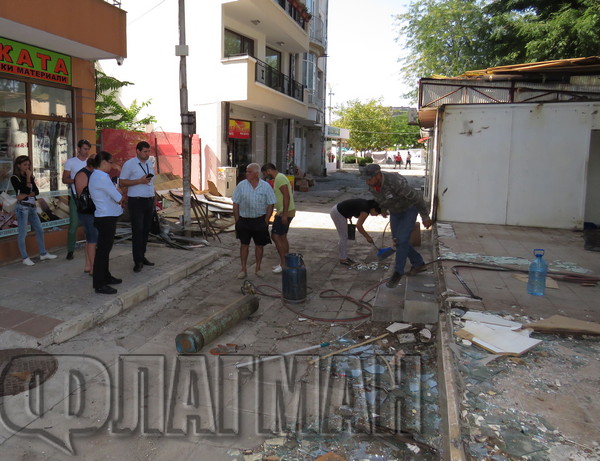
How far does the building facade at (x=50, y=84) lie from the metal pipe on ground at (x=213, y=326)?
4.01 meters

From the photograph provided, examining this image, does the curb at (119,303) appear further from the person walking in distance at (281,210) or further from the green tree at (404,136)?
the green tree at (404,136)

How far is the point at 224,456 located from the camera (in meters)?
3.00

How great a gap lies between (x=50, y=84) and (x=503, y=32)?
15639 mm

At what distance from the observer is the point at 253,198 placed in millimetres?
6766

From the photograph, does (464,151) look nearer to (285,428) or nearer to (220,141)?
(285,428)

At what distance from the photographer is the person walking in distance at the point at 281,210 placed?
7.14m

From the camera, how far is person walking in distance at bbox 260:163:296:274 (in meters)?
7.14

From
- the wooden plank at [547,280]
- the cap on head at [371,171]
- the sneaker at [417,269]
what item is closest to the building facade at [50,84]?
the cap on head at [371,171]

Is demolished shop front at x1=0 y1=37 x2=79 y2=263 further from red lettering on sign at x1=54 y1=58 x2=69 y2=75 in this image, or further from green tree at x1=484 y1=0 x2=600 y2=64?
green tree at x1=484 y1=0 x2=600 y2=64

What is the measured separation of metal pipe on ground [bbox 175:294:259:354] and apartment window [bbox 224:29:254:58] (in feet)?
43.8

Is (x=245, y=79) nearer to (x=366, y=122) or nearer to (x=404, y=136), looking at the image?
(x=366, y=122)

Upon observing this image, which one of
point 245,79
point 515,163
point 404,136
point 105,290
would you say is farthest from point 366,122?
point 105,290

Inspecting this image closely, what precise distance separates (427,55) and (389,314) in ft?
80.8

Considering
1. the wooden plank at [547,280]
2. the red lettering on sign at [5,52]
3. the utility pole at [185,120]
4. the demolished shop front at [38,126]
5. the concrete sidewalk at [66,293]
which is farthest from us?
the utility pole at [185,120]
